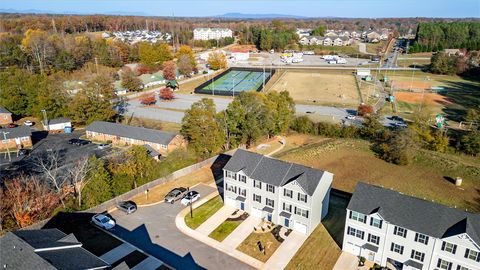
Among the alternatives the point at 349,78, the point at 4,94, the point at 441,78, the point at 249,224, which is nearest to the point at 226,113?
the point at 249,224

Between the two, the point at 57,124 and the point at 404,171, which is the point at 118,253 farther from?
the point at 57,124

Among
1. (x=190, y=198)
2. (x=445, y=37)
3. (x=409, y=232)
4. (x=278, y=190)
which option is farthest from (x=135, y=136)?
(x=445, y=37)

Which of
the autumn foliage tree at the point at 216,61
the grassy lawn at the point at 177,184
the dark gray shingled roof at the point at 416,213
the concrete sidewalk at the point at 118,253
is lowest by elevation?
the concrete sidewalk at the point at 118,253

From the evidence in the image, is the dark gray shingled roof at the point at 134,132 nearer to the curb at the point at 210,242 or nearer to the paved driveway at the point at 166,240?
the paved driveway at the point at 166,240

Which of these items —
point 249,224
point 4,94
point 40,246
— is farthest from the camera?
point 4,94

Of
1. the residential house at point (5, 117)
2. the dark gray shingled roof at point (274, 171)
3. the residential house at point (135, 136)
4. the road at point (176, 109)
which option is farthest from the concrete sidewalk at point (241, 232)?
the residential house at point (5, 117)

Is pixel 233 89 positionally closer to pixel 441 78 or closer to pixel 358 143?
pixel 358 143
